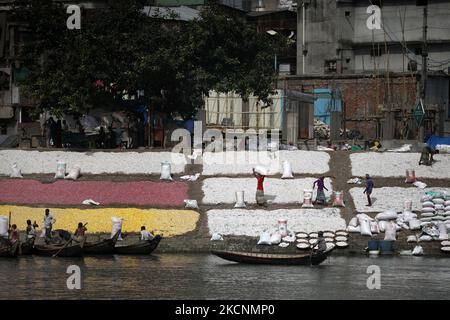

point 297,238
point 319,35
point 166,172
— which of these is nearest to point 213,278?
point 297,238

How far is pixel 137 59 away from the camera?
6781cm

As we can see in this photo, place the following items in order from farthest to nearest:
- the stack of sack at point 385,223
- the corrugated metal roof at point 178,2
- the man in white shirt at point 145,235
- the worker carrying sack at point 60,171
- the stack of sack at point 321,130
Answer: the corrugated metal roof at point 178,2
the stack of sack at point 321,130
the worker carrying sack at point 60,171
the stack of sack at point 385,223
the man in white shirt at point 145,235

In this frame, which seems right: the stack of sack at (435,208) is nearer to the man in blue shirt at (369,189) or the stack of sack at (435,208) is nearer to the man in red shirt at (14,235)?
the man in blue shirt at (369,189)

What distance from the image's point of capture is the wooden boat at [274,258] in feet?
158

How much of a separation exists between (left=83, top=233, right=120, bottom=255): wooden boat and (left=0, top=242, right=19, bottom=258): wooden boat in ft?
10.5

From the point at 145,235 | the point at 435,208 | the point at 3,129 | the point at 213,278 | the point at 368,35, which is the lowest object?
the point at 213,278

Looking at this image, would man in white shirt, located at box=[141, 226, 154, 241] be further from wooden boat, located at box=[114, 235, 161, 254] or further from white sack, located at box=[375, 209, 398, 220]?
white sack, located at box=[375, 209, 398, 220]

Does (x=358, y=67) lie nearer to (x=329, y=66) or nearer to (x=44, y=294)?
(x=329, y=66)

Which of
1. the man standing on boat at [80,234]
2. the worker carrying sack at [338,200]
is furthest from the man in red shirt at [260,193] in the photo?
the man standing on boat at [80,234]

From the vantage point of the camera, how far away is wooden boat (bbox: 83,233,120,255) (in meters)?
50.7

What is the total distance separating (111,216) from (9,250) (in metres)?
6.21

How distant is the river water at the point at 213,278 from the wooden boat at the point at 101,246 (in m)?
0.52

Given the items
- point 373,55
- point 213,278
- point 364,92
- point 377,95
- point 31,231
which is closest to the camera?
point 213,278

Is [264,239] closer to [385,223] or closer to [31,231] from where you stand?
[385,223]
